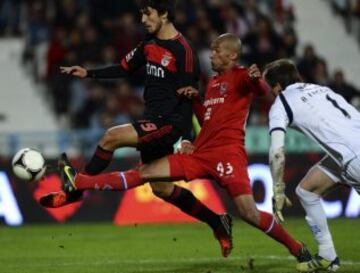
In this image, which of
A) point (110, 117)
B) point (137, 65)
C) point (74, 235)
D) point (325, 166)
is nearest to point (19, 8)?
point (110, 117)

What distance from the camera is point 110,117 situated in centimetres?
1636

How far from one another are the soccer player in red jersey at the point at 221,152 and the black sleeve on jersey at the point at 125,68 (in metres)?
0.68

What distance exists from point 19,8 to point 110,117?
3.71 metres

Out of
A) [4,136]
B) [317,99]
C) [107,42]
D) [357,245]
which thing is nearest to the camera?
[317,99]

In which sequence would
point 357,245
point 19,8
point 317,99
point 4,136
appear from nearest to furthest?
1. point 317,99
2. point 357,245
3. point 4,136
4. point 19,8

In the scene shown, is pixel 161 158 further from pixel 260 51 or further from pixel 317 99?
pixel 260 51

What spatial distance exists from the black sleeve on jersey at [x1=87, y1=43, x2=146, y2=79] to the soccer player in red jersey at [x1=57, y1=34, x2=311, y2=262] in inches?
26.6

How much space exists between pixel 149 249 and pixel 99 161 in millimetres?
2346

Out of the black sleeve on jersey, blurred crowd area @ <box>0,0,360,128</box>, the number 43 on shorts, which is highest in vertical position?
the black sleeve on jersey

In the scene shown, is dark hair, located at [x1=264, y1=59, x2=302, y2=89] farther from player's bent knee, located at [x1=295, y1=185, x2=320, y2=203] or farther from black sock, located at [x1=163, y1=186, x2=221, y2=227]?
black sock, located at [x1=163, y1=186, x2=221, y2=227]

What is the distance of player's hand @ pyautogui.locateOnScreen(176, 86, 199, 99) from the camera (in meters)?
8.92

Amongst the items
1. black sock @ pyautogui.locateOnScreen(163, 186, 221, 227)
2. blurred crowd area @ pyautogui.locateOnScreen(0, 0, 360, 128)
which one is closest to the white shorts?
black sock @ pyautogui.locateOnScreen(163, 186, 221, 227)

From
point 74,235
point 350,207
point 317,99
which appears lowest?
point 350,207

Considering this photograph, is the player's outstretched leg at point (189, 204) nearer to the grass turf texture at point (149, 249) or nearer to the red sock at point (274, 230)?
the grass turf texture at point (149, 249)
